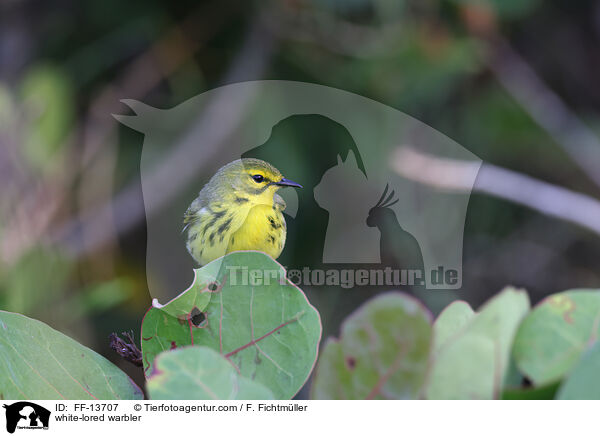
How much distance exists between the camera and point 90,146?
169 cm

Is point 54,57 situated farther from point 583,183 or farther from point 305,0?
point 583,183

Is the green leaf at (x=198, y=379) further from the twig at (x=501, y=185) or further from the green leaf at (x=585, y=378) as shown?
the twig at (x=501, y=185)

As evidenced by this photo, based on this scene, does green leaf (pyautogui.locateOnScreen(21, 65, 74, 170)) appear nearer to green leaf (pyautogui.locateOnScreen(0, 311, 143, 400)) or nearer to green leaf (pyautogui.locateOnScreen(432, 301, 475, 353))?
green leaf (pyautogui.locateOnScreen(0, 311, 143, 400))

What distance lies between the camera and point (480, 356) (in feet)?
0.99

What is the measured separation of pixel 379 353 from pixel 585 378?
0.10 m

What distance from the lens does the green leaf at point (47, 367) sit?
377 mm

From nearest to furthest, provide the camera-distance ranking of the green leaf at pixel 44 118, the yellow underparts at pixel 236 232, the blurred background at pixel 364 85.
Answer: the yellow underparts at pixel 236 232 → the green leaf at pixel 44 118 → the blurred background at pixel 364 85

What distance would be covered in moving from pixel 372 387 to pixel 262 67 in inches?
58.7

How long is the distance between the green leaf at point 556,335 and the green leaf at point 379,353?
0.05 meters

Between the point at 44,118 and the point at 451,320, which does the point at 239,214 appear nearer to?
the point at 451,320

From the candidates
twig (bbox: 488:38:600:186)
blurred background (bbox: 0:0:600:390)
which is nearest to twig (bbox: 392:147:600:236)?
blurred background (bbox: 0:0:600:390)

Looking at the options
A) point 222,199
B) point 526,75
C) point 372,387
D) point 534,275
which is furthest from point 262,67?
point 372,387

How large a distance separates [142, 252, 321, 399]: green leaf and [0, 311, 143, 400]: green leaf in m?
0.03

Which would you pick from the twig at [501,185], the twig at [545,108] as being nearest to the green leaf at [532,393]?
the twig at [501,185]
